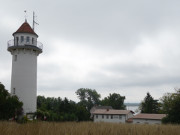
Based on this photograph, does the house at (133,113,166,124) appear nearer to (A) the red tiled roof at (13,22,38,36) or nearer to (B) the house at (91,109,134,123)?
(B) the house at (91,109,134,123)

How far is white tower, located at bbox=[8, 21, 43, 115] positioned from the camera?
29875 millimetres

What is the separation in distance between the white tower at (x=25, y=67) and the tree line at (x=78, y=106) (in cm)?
188

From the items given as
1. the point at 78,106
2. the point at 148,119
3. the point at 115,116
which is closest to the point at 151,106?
the point at 115,116

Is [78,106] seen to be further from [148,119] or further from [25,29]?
[25,29]

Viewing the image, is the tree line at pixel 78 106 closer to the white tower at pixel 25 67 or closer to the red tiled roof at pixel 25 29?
the white tower at pixel 25 67

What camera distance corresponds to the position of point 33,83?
30.6 meters

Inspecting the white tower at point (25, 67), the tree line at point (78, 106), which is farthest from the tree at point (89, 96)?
the white tower at point (25, 67)

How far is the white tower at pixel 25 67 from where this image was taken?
29.9 meters

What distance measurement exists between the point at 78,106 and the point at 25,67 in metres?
24.6

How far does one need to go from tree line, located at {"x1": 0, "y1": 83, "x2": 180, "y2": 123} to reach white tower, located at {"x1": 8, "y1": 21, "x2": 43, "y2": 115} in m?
1.88

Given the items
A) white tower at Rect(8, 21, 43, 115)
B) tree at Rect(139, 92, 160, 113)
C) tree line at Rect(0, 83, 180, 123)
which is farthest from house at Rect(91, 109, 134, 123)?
white tower at Rect(8, 21, 43, 115)

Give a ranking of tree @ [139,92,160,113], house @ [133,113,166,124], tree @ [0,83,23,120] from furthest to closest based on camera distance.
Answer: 1. tree @ [139,92,160,113]
2. house @ [133,113,166,124]
3. tree @ [0,83,23,120]

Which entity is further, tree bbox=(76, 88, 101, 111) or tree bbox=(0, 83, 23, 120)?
tree bbox=(76, 88, 101, 111)

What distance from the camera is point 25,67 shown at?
30.3 meters
